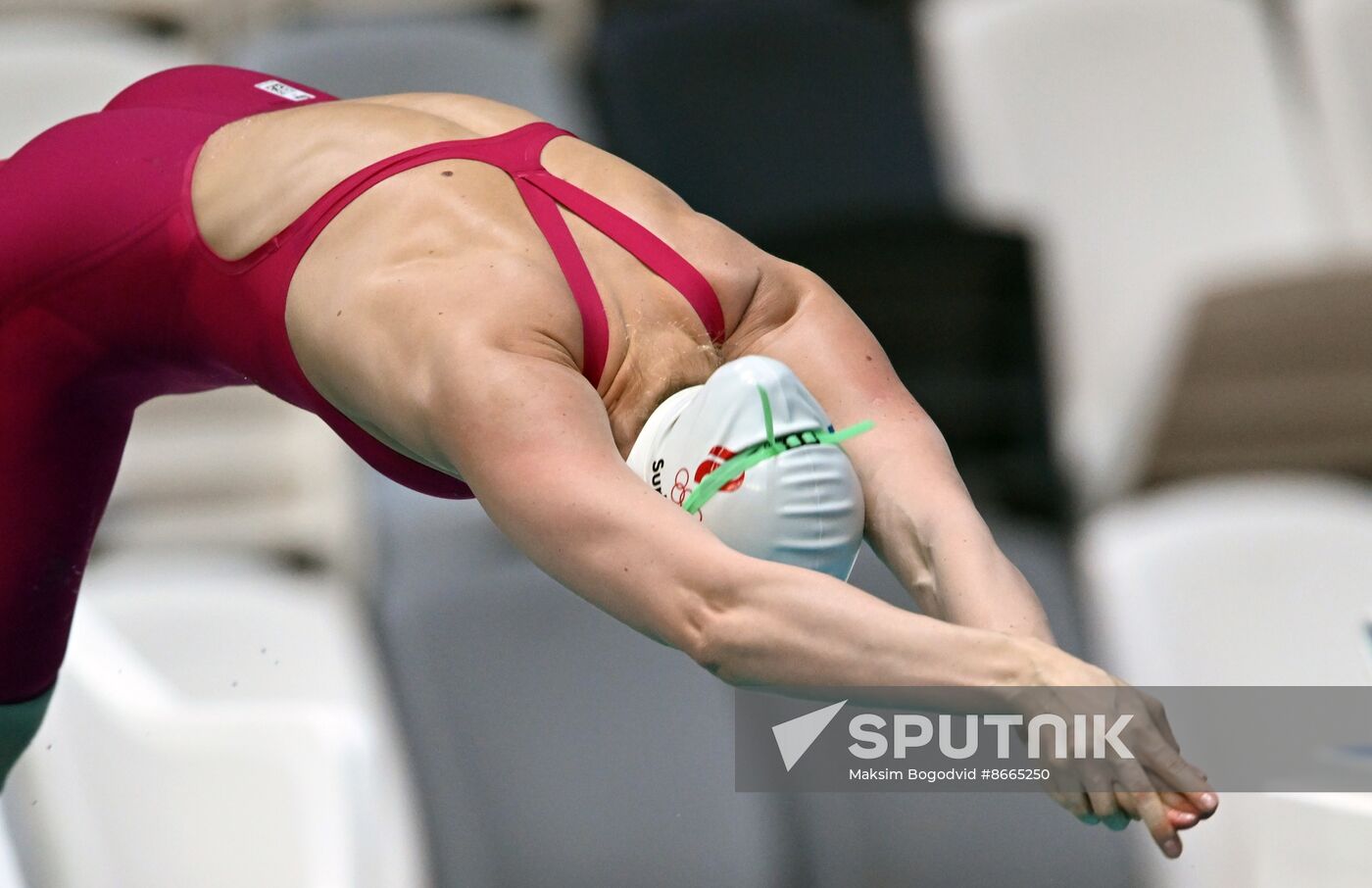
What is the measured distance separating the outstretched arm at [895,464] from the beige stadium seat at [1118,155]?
186 centimetres

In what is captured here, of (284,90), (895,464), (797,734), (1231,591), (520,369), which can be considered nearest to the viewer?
(520,369)

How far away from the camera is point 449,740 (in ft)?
8.52

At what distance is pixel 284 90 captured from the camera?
1.71m

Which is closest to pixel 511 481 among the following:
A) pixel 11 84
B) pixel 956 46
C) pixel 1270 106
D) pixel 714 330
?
pixel 714 330

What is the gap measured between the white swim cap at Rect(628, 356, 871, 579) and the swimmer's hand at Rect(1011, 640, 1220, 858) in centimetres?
21

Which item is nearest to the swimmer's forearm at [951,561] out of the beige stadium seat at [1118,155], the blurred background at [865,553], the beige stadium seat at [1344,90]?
the blurred background at [865,553]

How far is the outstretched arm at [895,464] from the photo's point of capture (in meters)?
1.34

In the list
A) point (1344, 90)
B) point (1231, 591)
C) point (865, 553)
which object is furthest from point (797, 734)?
point (1344, 90)

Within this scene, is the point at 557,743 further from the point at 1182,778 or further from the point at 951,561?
the point at 1182,778

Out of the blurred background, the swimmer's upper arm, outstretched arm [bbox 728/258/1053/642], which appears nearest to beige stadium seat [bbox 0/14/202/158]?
the blurred background

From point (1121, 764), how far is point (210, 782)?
1606 millimetres

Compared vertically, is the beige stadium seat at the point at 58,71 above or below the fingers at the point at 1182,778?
below

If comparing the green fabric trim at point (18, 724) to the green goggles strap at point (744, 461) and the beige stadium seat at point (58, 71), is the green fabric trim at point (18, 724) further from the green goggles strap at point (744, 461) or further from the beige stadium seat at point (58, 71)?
the beige stadium seat at point (58, 71)

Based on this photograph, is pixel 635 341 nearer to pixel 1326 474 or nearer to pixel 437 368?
pixel 437 368
